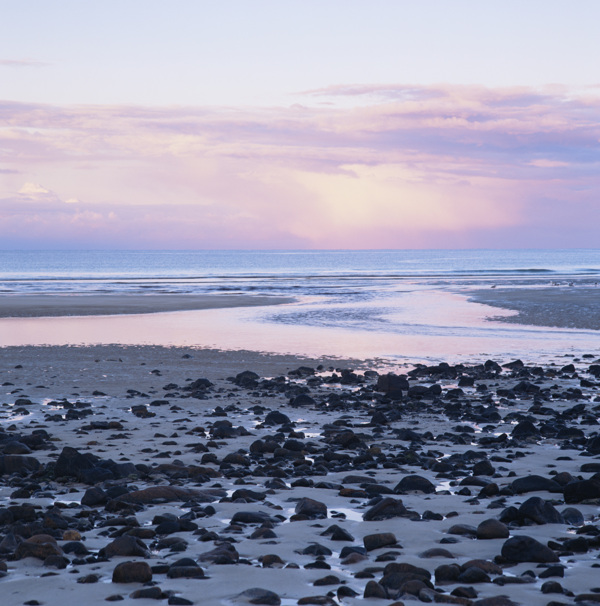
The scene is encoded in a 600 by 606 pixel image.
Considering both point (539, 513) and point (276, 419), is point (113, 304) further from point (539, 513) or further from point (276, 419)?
point (539, 513)

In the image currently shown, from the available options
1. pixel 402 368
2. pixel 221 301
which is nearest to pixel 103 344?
pixel 402 368

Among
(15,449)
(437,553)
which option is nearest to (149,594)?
(437,553)

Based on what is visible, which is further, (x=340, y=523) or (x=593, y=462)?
(x=593, y=462)

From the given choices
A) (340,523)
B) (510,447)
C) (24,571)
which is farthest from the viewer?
(510,447)

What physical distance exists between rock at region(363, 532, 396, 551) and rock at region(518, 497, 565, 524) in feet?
3.79

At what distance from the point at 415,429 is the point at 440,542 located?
190 inches

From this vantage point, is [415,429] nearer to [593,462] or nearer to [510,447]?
[510,447]

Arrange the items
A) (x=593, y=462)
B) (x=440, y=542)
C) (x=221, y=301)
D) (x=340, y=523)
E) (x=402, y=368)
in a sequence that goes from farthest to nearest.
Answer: (x=221, y=301)
(x=402, y=368)
(x=593, y=462)
(x=340, y=523)
(x=440, y=542)

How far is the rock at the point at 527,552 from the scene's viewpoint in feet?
16.0

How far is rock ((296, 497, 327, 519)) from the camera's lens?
604cm

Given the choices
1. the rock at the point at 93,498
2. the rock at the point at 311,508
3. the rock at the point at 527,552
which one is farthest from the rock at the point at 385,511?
the rock at the point at 93,498

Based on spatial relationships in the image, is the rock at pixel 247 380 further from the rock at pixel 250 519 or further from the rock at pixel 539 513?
the rock at pixel 539 513

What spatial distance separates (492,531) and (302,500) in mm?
1594

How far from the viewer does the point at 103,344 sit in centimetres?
2067
